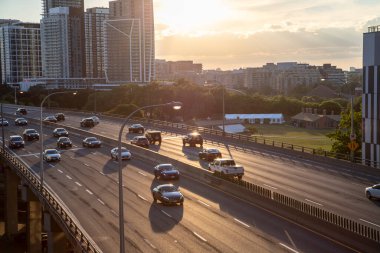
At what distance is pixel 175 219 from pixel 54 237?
10.1 metres

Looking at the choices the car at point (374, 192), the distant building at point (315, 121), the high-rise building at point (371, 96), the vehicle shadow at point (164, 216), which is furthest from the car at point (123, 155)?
the distant building at point (315, 121)

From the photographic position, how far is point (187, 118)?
14962cm

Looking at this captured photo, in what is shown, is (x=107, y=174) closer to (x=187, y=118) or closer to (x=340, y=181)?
(x=340, y=181)

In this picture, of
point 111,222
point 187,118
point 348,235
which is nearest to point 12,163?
point 111,222

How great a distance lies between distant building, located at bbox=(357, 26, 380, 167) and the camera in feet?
177

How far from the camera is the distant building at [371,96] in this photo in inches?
2122

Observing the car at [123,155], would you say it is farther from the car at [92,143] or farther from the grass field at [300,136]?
the grass field at [300,136]

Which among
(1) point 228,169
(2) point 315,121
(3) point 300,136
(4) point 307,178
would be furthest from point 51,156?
(2) point 315,121

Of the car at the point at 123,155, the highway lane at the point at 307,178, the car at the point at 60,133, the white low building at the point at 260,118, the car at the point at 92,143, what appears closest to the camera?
the highway lane at the point at 307,178

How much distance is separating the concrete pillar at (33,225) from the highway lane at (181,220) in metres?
4.59

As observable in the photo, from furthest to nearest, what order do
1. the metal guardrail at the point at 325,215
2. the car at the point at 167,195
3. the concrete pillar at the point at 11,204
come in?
1. the concrete pillar at the point at 11,204
2. the car at the point at 167,195
3. the metal guardrail at the point at 325,215

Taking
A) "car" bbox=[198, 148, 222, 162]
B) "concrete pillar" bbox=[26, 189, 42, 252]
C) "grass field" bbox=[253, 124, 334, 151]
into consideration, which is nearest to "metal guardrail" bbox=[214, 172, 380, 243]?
"car" bbox=[198, 148, 222, 162]

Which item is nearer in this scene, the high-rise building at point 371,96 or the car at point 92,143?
the high-rise building at point 371,96

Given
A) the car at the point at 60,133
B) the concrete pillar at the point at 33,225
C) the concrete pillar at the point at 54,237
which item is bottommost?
the concrete pillar at the point at 33,225
